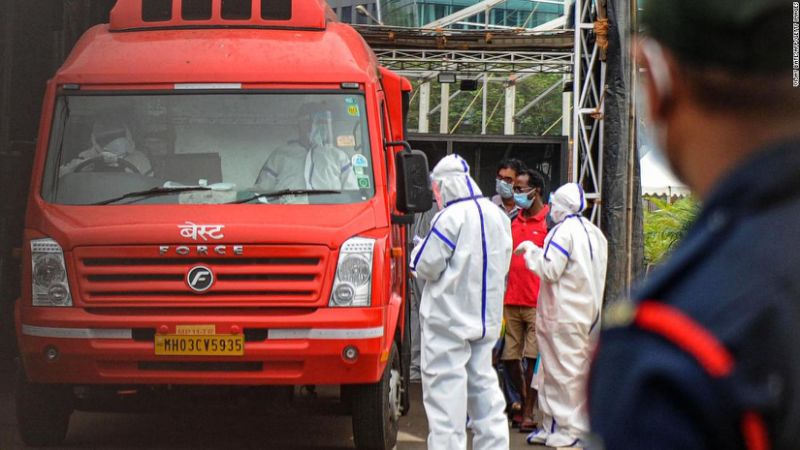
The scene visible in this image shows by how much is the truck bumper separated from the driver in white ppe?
0.90 metres

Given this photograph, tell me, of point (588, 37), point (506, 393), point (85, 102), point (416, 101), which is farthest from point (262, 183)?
point (416, 101)

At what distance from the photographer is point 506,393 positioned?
33.3 feet

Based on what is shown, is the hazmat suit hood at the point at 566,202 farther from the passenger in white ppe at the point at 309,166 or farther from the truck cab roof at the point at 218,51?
the passenger in white ppe at the point at 309,166

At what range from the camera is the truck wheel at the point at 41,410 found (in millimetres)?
8180

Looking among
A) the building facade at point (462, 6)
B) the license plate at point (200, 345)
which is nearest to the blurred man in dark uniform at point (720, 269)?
the license plate at point (200, 345)

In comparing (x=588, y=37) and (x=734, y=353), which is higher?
(x=588, y=37)

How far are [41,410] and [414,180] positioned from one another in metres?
2.73

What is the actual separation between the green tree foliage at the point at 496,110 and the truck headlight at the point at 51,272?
40.5 meters

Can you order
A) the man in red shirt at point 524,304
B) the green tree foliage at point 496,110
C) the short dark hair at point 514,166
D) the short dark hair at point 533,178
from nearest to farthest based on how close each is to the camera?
1. the man in red shirt at point 524,304
2. the short dark hair at point 533,178
3. the short dark hair at point 514,166
4. the green tree foliage at point 496,110

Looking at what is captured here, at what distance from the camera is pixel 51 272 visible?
767cm

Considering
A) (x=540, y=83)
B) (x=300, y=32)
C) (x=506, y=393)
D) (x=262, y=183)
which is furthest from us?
(x=540, y=83)

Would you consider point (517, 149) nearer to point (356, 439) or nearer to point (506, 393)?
point (506, 393)

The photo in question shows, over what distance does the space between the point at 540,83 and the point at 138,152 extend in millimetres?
48983

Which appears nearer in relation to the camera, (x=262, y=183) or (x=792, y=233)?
(x=792, y=233)
